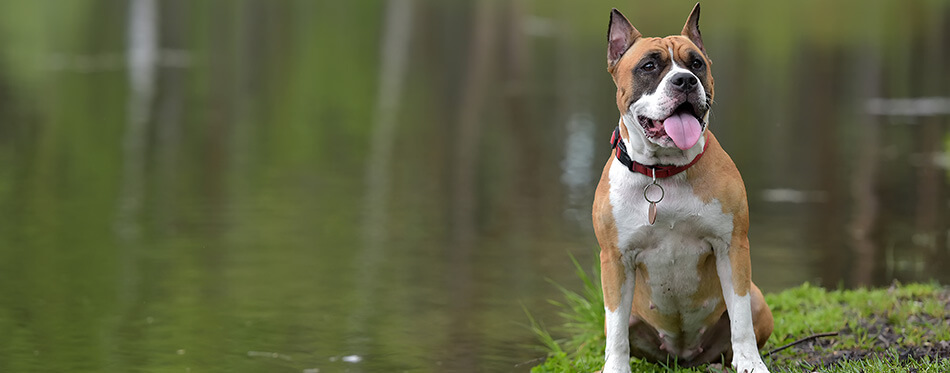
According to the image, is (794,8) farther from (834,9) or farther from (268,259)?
(268,259)

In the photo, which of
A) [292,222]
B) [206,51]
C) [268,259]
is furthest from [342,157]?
[206,51]

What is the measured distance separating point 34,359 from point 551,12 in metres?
45.0

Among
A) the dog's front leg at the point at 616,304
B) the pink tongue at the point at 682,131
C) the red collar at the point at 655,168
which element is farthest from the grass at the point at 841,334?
the pink tongue at the point at 682,131

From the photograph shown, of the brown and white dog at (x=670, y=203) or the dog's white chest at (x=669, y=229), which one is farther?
the dog's white chest at (x=669, y=229)

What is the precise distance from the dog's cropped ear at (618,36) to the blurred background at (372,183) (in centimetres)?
344

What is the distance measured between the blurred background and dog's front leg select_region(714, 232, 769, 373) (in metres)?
3.08

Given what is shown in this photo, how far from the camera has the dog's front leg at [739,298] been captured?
569 cm

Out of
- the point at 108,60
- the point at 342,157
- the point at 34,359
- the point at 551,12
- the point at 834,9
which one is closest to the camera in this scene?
the point at 34,359

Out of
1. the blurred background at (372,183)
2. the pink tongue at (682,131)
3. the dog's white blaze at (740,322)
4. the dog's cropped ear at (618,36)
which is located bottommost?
the blurred background at (372,183)

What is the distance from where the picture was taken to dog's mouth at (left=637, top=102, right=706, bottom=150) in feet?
17.6

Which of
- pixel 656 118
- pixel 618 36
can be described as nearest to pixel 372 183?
pixel 618 36

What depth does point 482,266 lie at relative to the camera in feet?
39.4

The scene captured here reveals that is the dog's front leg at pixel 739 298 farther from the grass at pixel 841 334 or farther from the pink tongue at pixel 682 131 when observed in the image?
the pink tongue at pixel 682 131

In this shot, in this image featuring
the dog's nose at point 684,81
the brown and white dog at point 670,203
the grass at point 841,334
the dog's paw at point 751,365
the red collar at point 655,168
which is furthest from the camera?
the grass at point 841,334
